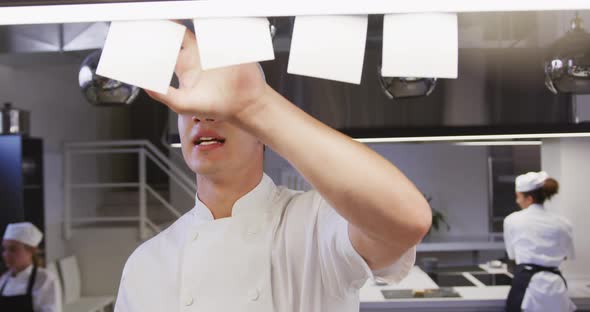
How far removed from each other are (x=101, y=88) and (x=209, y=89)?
1096 millimetres

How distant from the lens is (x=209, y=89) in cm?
50

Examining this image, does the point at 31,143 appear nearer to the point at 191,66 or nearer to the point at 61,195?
the point at 61,195

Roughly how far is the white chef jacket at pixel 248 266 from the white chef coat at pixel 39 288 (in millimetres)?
2530

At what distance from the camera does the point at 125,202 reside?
588 cm

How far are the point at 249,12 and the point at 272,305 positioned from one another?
435mm

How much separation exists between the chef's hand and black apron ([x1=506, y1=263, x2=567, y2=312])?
2836mm

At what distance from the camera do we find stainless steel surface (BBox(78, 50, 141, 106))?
4.92 ft

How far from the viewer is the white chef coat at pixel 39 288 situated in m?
3.12

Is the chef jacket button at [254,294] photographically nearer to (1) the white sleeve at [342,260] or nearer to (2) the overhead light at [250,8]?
(1) the white sleeve at [342,260]

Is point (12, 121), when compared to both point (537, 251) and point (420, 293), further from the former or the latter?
point (537, 251)

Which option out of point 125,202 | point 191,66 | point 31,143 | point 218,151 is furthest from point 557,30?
point 125,202

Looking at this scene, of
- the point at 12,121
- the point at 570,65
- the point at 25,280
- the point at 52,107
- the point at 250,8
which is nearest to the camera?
the point at 250,8

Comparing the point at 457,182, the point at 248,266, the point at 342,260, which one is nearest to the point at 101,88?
the point at 248,266

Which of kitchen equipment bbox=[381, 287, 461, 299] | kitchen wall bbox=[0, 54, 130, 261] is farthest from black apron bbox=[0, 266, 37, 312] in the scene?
kitchen equipment bbox=[381, 287, 461, 299]
